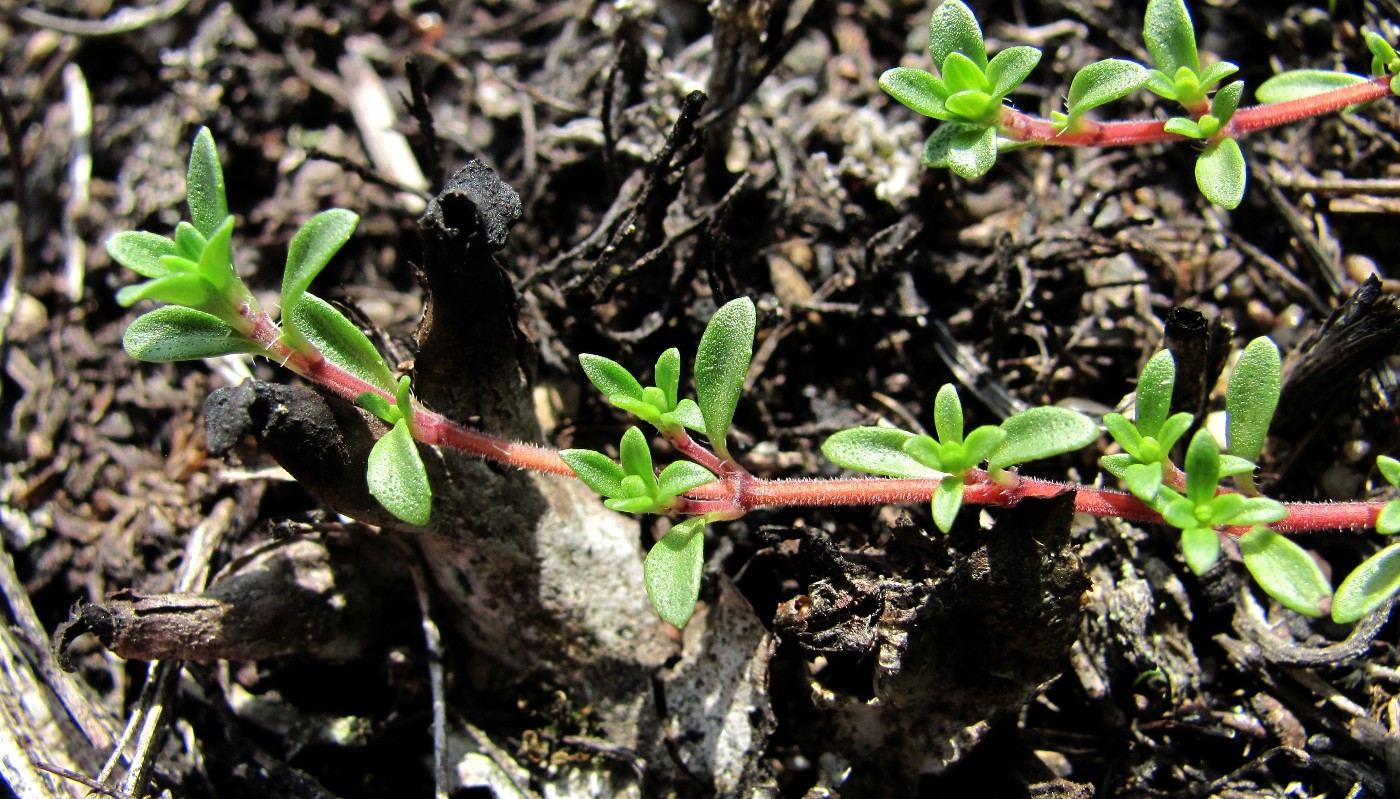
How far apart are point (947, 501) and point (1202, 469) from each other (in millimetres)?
568

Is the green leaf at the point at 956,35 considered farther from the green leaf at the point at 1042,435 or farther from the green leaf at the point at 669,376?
the green leaf at the point at 669,376

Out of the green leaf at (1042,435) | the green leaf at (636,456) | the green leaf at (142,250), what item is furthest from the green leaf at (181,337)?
the green leaf at (1042,435)

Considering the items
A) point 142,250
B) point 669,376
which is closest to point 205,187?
point 142,250

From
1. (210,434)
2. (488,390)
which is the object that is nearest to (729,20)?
(488,390)

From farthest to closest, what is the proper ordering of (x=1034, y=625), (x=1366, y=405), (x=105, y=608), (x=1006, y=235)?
1. (x=1006, y=235)
2. (x=1366, y=405)
3. (x=105, y=608)
4. (x=1034, y=625)

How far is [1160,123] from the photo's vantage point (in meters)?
2.72

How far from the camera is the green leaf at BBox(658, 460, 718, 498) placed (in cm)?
231

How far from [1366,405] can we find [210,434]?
128 inches

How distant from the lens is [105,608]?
100 inches

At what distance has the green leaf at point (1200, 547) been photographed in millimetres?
2074

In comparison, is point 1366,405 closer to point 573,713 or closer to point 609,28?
point 573,713

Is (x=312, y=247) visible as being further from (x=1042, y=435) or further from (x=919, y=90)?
(x=1042, y=435)

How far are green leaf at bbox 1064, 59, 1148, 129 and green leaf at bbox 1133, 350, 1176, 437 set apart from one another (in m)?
0.69

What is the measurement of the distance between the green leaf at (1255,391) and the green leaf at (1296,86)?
91 centimetres
